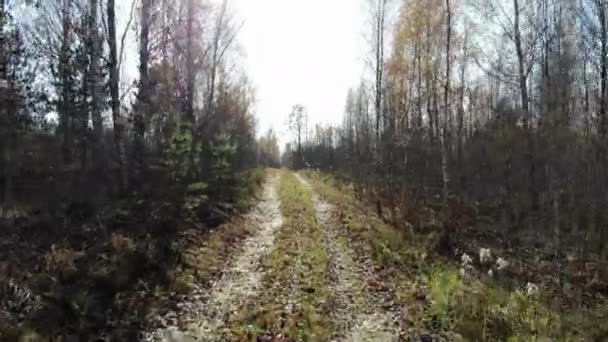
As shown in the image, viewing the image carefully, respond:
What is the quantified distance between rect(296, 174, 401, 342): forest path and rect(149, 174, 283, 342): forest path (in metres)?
1.48

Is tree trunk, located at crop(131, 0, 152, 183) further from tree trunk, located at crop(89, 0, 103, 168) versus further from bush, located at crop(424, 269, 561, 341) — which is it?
bush, located at crop(424, 269, 561, 341)

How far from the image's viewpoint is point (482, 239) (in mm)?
13523

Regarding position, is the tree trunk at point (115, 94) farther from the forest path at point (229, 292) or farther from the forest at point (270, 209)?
the forest path at point (229, 292)

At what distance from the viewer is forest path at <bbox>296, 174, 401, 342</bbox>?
21.4ft

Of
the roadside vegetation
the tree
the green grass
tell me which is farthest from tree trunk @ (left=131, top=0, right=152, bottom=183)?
the tree

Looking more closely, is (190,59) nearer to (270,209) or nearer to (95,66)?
(95,66)

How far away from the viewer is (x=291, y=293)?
7816mm

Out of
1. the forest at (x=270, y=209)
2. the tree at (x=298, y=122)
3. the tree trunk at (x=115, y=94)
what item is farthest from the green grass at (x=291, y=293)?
the tree at (x=298, y=122)

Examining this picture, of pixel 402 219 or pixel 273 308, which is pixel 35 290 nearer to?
pixel 273 308

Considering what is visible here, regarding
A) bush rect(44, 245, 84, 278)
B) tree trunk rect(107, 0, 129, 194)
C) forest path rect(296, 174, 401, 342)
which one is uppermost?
tree trunk rect(107, 0, 129, 194)

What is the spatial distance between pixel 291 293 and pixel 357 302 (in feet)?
3.70

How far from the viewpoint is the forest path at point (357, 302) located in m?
6.52

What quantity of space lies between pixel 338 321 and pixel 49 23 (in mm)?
16914

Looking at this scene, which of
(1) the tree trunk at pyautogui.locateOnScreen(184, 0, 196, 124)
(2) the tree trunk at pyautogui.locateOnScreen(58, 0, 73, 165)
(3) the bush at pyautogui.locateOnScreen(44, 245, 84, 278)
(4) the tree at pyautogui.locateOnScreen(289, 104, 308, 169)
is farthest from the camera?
(4) the tree at pyautogui.locateOnScreen(289, 104, 308, 169)
